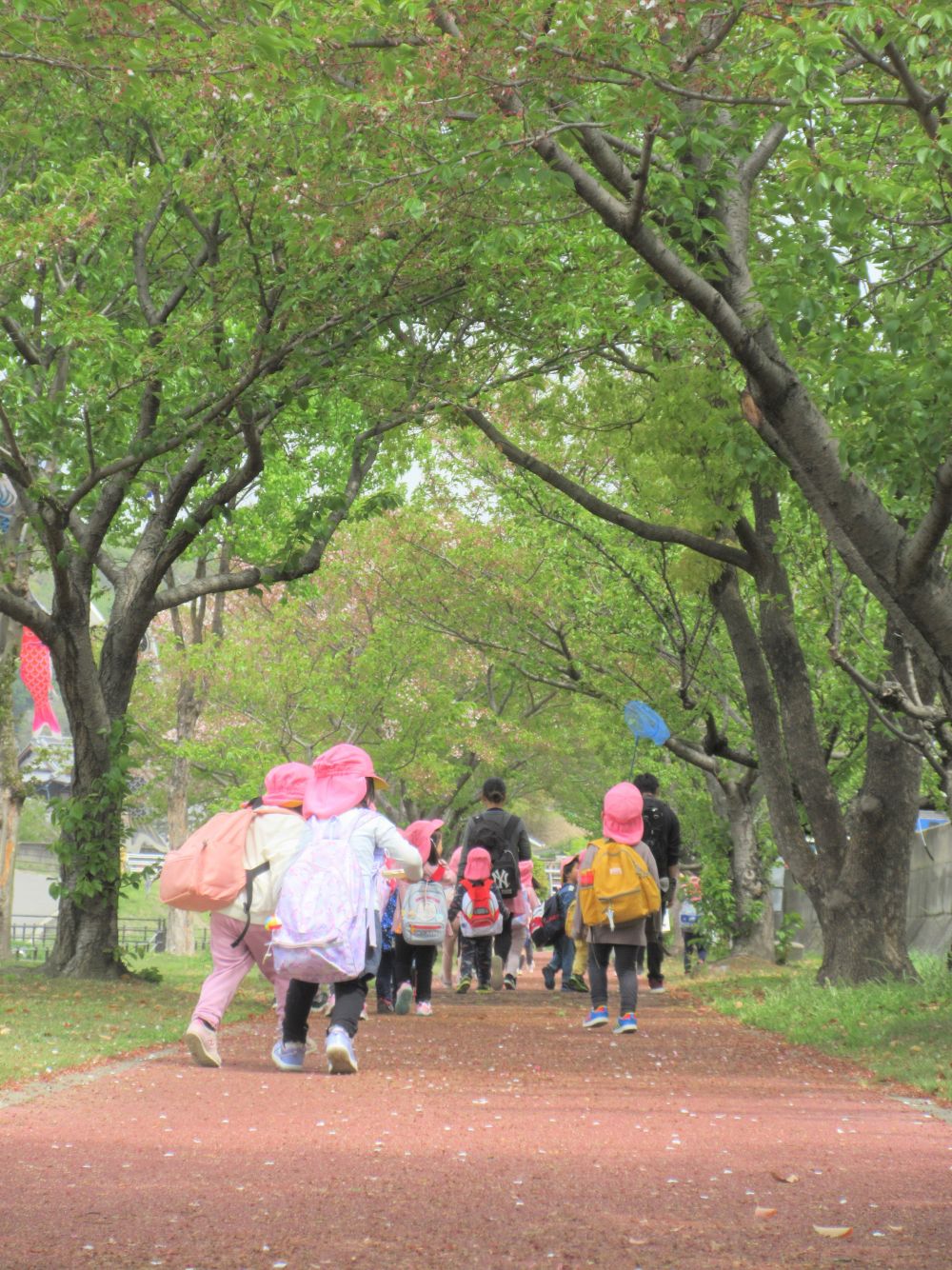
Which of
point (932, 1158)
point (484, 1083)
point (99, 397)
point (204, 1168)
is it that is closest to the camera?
point (204, 1168)

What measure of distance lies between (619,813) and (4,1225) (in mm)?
7306

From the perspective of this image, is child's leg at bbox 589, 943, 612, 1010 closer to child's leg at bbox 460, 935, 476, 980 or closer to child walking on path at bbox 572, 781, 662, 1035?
child walking on path at bbox 572, 781, 662, 1035

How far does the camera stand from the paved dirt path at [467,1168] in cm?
396

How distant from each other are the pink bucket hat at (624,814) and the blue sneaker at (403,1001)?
246cm

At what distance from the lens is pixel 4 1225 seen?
4.01m

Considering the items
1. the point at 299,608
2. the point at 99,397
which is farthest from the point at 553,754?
the point at 99,397

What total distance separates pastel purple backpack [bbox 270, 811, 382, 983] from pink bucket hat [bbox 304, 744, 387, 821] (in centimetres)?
22

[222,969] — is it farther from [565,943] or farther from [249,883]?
[565,943]

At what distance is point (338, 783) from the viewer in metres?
7.89

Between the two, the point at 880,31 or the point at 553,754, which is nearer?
the point at 880,31

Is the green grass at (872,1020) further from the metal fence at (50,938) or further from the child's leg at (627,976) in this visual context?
the metal fence at (50,938)

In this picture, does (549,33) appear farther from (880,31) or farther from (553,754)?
(553,754)

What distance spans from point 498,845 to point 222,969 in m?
6.08

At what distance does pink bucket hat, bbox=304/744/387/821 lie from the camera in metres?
7.87
